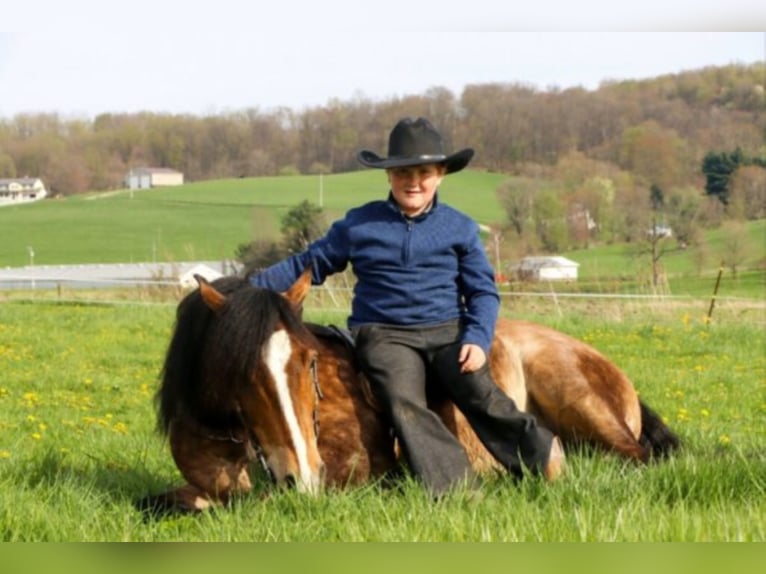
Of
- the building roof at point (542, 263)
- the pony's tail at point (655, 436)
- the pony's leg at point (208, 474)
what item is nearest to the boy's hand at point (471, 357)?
the pony's leg at point (208, 474)

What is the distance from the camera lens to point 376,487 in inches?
203

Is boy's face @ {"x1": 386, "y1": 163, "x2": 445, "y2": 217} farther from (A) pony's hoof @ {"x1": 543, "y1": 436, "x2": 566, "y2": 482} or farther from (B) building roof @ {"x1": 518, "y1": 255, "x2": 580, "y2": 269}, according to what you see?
(B) building roof @ {"x1": 518, "y1": 255, "x2": 580, "y2": 269}

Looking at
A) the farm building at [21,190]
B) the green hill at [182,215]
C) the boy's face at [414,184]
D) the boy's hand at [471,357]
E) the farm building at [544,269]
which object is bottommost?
the farm building at [544,269]

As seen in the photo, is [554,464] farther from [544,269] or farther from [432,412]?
[544,269]

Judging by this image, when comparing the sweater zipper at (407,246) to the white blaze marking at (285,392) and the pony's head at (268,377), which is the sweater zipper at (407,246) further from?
the white blaze marking at (285,392)

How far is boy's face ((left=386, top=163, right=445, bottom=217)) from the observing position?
527 centimetres

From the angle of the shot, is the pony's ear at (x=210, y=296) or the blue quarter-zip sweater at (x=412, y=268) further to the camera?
the blue quarter-zip sweater at (x=412, y=268)

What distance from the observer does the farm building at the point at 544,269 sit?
24203 millimetres

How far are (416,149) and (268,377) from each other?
1.39 meters

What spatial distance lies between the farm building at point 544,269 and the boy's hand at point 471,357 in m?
18.8

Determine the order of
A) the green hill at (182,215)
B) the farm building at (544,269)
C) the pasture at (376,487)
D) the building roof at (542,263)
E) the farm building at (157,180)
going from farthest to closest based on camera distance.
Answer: the farm building at (157,180), the green hill at (182,215), the building roof at (542,263), the farm building at (544,269), the pasture at (376,487)

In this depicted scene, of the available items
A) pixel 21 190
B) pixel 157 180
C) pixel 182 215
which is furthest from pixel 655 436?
pixel 157 180

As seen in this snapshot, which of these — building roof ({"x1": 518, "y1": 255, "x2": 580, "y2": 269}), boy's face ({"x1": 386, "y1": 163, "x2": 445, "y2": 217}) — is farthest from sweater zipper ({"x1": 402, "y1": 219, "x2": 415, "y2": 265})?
building roof ({"x1": 518, "y1": 255, "x2": 580, "y2": 269})

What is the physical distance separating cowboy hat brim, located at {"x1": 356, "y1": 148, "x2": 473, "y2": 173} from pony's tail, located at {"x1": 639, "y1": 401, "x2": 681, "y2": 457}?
225cm
